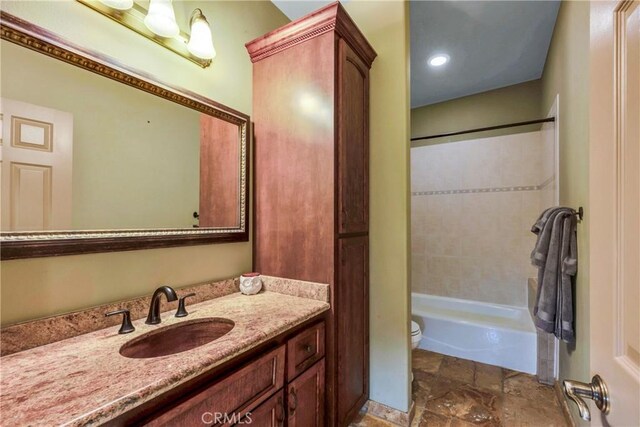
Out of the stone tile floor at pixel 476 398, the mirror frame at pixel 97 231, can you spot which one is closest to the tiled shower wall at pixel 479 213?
the stone tile floor at pixel 476 398

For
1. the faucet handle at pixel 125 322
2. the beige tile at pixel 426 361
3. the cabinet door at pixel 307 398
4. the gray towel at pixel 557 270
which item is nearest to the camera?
the faucet handle at pixel 125 322

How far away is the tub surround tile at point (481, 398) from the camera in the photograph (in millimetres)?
A: 1651

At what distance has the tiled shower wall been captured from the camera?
109 inches

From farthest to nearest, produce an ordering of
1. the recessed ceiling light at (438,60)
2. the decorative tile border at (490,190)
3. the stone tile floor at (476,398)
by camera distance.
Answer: the decorative tile border at (490,190), the recessed ceiling light at (438,60), the stone tile floor at (476,398)

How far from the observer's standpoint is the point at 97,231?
3.41 ft

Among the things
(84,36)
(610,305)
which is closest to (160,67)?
(84,36)

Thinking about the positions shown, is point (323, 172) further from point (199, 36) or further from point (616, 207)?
point (616, 207)

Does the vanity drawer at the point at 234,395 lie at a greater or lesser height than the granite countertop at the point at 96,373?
lesser

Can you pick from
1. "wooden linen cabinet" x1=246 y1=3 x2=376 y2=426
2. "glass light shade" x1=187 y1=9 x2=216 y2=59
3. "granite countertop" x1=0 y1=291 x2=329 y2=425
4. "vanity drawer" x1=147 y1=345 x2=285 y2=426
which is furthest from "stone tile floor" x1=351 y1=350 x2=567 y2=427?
"glass light shade" x1=187 y1=9 x2=216 y2=59

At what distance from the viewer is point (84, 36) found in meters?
1.01

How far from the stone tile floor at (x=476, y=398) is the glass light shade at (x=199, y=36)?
2.22m

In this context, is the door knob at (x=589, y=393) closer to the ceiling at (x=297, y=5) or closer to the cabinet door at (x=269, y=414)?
the cabinet door at (x=269, y=414)

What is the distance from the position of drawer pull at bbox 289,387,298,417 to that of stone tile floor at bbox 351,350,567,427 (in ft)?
2.44

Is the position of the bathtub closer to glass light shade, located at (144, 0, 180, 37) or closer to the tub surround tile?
the tub surround tile
